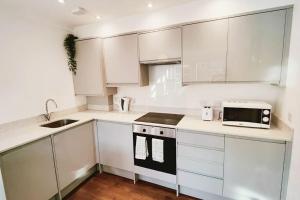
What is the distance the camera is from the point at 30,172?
1.71m

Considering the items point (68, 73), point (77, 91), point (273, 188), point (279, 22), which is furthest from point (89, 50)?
point (273, 188)

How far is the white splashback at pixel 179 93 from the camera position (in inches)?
79.7

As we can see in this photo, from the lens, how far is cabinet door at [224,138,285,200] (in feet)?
5.15

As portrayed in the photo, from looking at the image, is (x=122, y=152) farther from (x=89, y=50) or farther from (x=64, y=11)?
(x=64, y=11)

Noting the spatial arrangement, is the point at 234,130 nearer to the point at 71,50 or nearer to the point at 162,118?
the point at 162,118

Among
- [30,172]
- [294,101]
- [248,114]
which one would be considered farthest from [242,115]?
[30,172]

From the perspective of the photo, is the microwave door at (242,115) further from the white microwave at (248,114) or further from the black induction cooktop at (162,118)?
the black induction cooktop at (162,118)

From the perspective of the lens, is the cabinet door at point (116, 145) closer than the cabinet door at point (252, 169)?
No

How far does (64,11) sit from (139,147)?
213 centimetres

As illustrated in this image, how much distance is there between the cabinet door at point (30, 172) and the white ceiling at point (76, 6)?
166 cm

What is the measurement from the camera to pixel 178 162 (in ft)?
6.62

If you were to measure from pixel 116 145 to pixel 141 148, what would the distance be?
442 millimetres

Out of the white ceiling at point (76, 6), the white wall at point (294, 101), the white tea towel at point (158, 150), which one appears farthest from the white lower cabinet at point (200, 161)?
the white ceiling at point (76, 6)

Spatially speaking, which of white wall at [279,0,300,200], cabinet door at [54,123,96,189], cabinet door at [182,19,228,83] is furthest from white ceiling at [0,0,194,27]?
cabinet door at [54,123,96,189]
